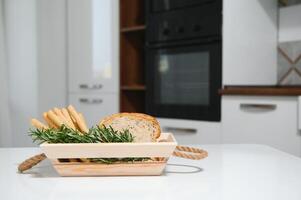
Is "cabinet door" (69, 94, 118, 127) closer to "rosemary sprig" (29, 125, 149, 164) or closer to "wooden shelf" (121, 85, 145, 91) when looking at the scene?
"wooden shelf" (121, 85, 145, 91)

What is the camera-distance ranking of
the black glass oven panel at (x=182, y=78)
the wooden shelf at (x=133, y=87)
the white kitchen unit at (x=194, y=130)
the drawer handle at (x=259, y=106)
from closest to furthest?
the drawer handle at (x=259, y=106) < the white kitchen unit at (x=194, y=130) < the black glass oven panel at (x=182, y=78) < the wooden shelf at (x=133, y=87)

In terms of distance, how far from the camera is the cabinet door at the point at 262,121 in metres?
1.89

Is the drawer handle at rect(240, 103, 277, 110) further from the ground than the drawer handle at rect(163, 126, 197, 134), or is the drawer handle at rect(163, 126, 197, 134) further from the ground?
the drawer handle at rect(240, 103, 277, 110)

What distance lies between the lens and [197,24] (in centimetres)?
245

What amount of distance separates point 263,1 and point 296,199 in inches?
83.4

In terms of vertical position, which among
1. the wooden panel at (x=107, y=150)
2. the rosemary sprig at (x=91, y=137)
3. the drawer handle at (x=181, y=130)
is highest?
the rosemary sprig at (x=91, y=137)

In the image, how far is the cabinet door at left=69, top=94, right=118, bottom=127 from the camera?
9.82 feet

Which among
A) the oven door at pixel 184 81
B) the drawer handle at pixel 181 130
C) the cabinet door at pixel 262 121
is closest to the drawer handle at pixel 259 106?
the cabinet door at pixel 262 121

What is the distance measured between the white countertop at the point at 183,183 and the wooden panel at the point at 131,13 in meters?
2.32

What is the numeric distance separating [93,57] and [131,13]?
438 millimetres

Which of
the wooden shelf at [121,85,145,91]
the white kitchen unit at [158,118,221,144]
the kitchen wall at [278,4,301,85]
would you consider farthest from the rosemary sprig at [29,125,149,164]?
the wooden shelf at [121,85,145,91]

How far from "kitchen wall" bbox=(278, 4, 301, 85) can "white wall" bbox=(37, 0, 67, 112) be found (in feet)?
5.41

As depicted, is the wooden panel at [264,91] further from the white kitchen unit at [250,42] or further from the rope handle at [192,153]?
the rope handle at [192,153]

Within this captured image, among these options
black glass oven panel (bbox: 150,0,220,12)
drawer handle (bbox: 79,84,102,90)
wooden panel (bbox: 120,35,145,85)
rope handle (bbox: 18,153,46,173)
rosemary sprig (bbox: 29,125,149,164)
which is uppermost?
black glass oven panel (bbox: 150,0,220,12)
